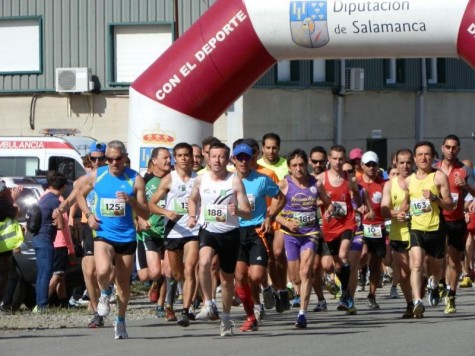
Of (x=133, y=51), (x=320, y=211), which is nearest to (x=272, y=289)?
(x=320, y=211)

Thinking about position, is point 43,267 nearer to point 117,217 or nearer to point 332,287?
point 117,217

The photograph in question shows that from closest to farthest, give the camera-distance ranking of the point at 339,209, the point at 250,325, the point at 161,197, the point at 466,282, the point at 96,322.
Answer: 1. the point at 250,325
2. the point at 96,322
3. the point at 161,197
4. the point at 339,209
5. the point at 466,282

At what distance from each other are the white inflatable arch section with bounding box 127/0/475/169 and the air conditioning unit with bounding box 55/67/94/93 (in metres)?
13.9

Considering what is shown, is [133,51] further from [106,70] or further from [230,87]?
[230,87]

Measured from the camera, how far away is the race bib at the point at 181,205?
14.2 m

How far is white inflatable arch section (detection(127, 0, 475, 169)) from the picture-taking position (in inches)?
653

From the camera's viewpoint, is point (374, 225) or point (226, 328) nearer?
point (226, 328)

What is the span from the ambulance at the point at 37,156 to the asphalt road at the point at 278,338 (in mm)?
9457

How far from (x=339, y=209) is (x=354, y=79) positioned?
64.3 feet

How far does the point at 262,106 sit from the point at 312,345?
69.0 ft

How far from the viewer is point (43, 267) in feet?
52.5

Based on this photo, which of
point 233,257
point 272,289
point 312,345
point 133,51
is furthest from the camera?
point 133,51

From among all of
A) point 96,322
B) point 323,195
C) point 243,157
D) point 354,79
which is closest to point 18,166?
point 96,322

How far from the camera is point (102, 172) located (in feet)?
42.5
